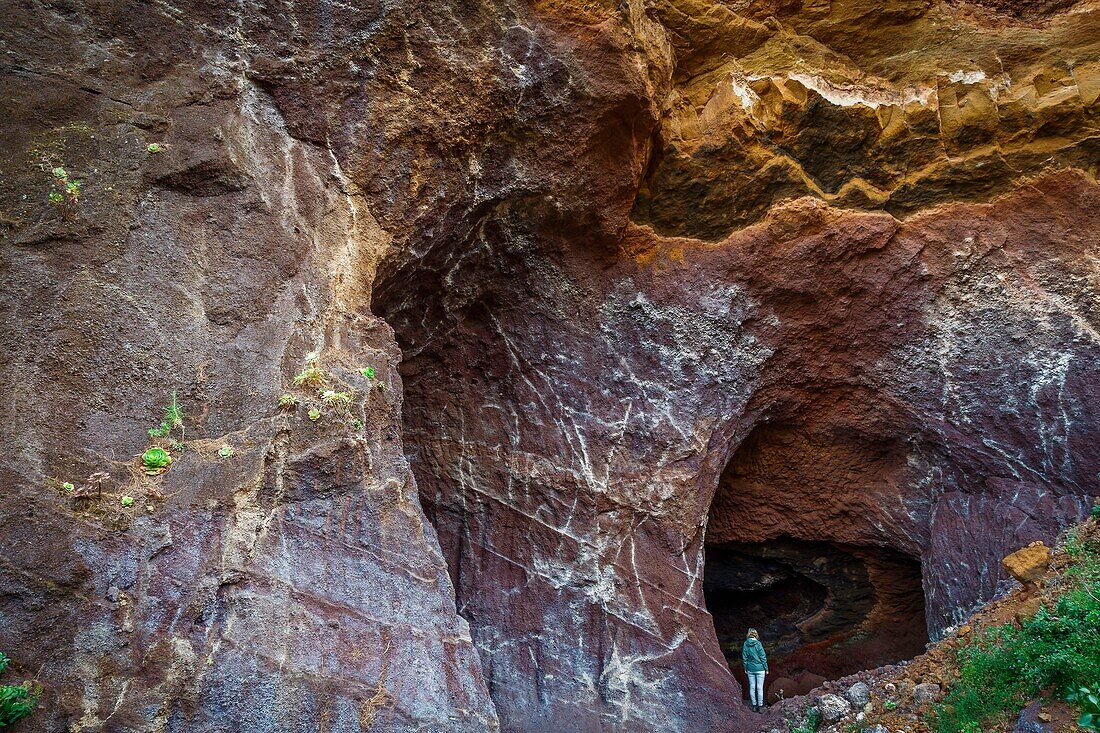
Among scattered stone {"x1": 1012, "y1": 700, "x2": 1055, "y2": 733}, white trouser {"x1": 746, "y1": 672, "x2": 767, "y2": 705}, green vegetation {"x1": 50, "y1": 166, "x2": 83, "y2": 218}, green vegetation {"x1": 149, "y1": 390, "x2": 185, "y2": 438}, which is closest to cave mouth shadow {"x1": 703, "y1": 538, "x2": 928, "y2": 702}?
white trouser {"x1": 746, "y1": 672, "x2": 767, "y2": 705}

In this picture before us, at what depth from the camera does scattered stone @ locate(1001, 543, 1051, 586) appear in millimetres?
5422

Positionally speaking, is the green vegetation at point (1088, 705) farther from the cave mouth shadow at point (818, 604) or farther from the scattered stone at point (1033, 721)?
the cave mouth shadow at point (818, 604)

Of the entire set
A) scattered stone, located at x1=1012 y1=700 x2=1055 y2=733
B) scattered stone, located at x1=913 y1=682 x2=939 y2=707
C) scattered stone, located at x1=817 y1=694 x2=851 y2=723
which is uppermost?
scattered stone, located at x1=1012 y1=700 x2=1055 y2=733

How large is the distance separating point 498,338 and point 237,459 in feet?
10.9

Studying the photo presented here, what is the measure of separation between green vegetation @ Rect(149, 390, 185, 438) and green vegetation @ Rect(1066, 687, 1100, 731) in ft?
15.2

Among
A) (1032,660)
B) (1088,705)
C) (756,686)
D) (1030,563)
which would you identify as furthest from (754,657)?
(1088,705)

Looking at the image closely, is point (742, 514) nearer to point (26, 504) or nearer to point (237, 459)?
point (237, 459)

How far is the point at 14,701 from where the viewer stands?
3033 millimetres

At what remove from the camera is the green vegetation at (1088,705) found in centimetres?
344

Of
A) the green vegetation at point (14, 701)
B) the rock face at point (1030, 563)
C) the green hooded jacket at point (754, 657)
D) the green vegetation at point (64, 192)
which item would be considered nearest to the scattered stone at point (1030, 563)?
the rock face at point (1030, 563)

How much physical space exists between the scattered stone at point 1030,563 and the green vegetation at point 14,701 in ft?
20.1

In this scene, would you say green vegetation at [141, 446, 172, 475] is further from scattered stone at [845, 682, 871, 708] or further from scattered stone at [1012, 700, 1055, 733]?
scattered stone at [845, 682, 871, 708]

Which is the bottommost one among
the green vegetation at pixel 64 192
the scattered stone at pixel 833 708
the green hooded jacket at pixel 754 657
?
the green hooded jacket at pixel 754 657

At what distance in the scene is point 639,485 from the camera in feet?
22.5
